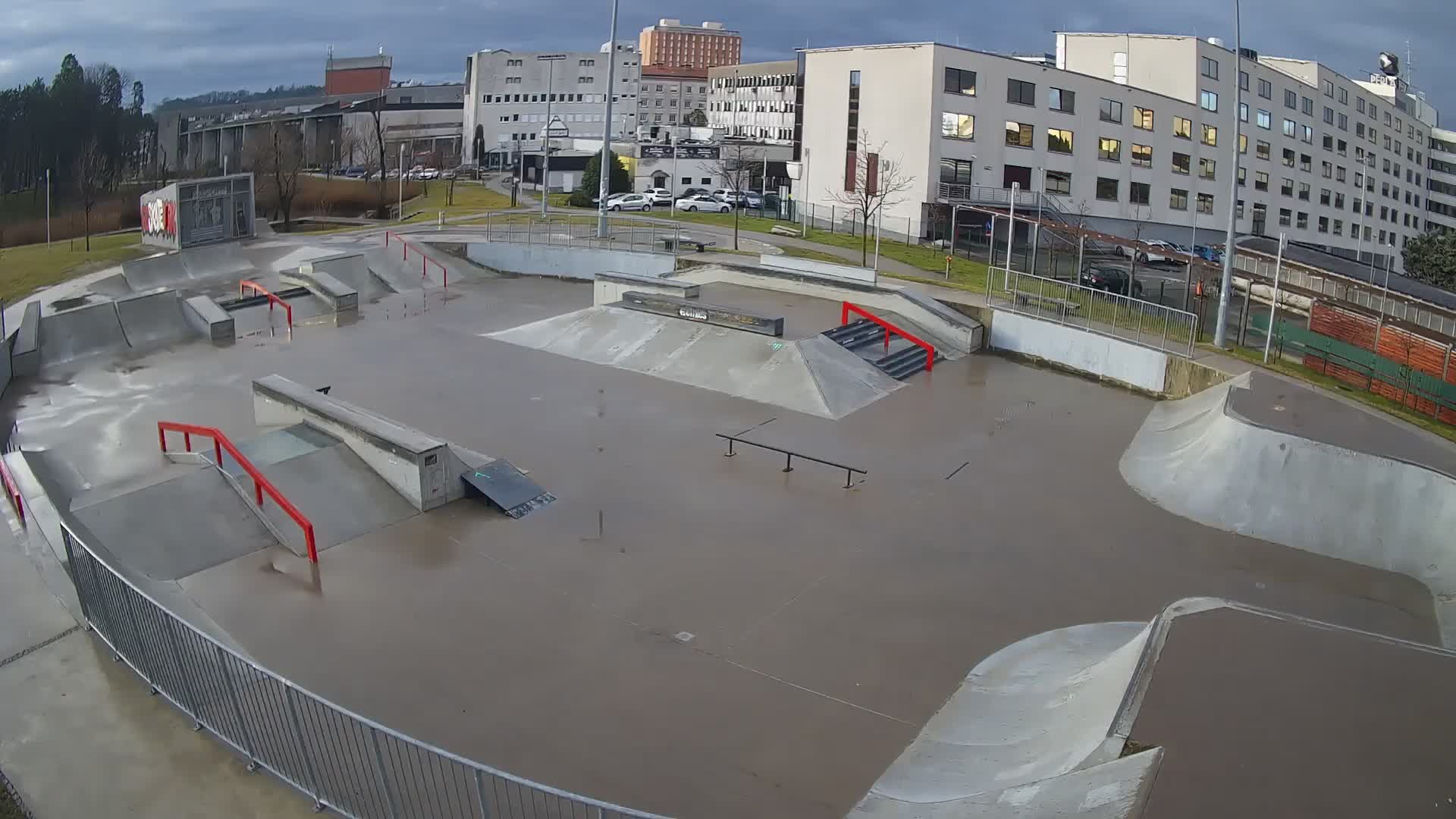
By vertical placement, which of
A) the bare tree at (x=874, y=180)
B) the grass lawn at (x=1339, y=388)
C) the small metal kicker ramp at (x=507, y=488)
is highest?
the bare tree at (x=874, y=180)

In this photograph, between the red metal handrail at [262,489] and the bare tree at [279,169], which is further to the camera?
→ the bare tree at [279,169]

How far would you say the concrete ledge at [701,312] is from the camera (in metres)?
23.4

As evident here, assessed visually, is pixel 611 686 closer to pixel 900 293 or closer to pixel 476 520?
pixel 476 520

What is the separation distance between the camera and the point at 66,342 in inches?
947

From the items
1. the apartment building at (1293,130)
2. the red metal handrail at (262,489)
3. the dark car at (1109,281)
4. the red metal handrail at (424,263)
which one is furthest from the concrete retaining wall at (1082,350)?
the apartment building at (1293,130)

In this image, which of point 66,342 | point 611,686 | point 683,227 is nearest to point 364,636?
point 611,686

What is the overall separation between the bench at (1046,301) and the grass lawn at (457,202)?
1178 inches

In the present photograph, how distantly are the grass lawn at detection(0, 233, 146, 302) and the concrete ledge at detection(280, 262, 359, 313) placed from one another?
659 cm

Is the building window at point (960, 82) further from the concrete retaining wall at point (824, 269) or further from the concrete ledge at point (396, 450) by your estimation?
the concrete ledge at point (396, 450)

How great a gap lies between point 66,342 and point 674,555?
18604mm

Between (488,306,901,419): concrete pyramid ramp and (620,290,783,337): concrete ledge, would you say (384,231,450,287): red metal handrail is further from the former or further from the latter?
(620,290,783,337): concrete ledge

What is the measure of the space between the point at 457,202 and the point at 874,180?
26.2 metres

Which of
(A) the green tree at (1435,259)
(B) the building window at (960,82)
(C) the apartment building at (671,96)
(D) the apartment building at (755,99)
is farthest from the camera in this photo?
(C) the apartment building at (671,96)

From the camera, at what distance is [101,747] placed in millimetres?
7984
